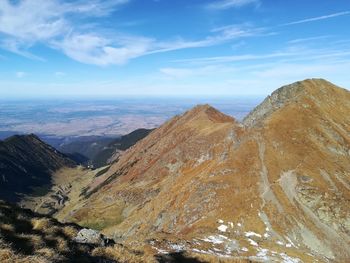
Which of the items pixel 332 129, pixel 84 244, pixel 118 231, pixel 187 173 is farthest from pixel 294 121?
pixel 84 244

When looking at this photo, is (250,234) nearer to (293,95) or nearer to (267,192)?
(267,192)

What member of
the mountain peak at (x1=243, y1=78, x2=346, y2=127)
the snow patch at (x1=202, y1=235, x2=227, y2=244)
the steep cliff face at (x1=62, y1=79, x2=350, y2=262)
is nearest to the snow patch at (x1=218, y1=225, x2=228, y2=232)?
the steep cliff face at (x1=62, y1=79, x2=350, y2=262)

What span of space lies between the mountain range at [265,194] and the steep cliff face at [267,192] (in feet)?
0.81

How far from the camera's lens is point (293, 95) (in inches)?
5133

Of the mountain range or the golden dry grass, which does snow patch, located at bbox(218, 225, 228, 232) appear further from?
the golden dry grass

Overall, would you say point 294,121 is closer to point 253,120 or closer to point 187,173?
point 253,120

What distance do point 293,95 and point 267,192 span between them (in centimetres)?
5488

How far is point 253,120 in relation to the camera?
130m

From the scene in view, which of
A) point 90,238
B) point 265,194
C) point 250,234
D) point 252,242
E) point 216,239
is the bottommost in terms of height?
point 250,234

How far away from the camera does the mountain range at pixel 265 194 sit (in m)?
70.1

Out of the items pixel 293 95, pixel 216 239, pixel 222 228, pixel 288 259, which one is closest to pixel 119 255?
pixel 288 259

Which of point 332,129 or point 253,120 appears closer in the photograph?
point 332,129

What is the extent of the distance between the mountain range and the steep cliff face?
248 mm

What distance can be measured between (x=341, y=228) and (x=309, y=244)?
10808 millimetres
